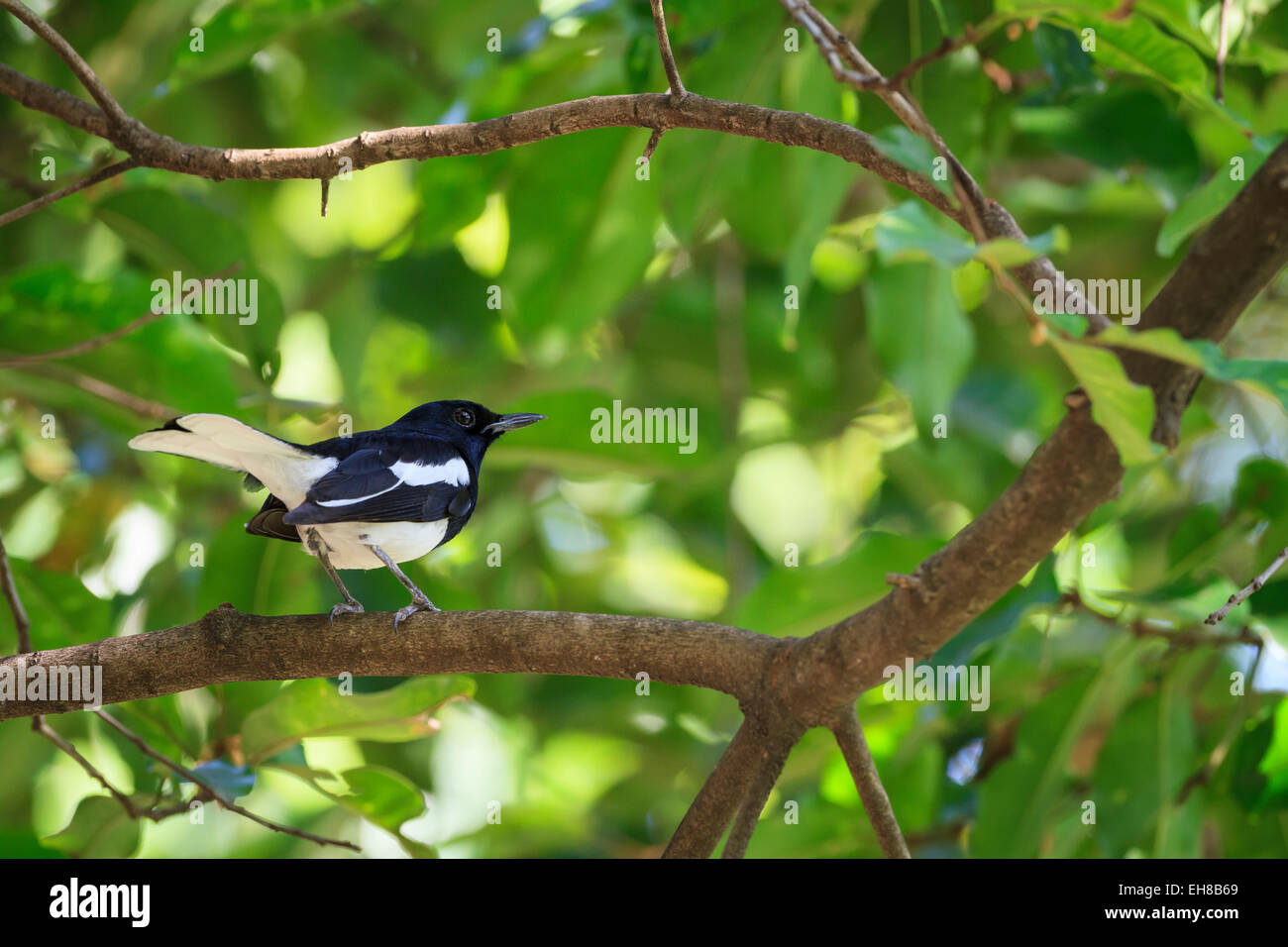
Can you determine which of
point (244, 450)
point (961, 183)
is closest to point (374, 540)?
point (244, 450)

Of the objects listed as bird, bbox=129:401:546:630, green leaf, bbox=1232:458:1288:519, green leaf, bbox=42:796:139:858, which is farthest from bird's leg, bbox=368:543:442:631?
green leaf, bbox=1232:458:1288:519

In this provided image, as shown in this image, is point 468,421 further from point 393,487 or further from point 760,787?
point 760,787

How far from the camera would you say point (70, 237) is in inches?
169

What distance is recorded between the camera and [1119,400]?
1173 mm

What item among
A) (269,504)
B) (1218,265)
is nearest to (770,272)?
(269,504)

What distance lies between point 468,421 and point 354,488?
677 millimetres

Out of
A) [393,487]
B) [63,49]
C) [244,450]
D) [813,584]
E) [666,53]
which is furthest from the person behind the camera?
[813,584]

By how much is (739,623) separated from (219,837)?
2.99 metres

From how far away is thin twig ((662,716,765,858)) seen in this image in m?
1.70

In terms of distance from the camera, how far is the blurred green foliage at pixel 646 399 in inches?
104

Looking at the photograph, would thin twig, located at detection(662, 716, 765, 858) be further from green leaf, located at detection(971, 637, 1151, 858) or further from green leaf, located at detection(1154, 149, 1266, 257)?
green leaf, located at detection(971, 637, 1151, 858)

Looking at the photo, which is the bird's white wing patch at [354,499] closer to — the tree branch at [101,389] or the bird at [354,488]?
the bird at [354,488]

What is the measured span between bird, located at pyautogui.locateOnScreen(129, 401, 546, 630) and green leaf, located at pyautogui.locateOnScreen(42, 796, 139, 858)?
65 centimetres
